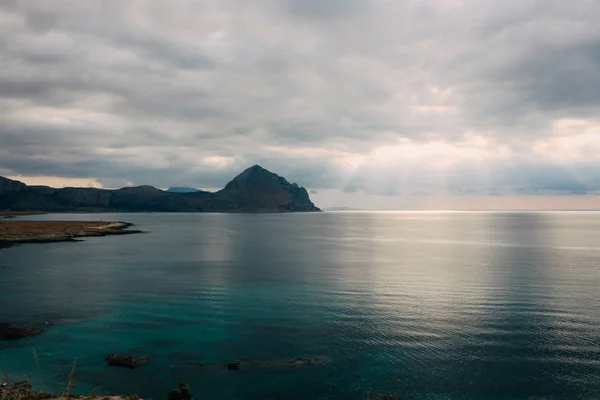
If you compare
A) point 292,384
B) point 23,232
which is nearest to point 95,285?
point 292,384

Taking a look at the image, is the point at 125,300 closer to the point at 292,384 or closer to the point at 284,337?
the point at 284,337

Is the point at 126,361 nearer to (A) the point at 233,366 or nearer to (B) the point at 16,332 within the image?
(A) the point at 233,366

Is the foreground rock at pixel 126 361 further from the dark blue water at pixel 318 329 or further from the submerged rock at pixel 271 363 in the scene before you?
the submerged rock at pixel 271 363

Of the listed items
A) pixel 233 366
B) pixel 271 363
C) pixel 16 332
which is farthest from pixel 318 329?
Answer: pixel 16 332

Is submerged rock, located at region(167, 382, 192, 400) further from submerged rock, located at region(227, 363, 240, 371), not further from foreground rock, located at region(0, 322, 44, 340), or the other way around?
→ foreground rock, located at region(0, 322, 44, 340)

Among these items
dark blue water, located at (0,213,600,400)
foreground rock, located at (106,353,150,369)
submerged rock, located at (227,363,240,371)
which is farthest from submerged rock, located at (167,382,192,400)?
foreground rock, located at (106,353,150,369)

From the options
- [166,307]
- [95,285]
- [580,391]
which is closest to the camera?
[580,391]
